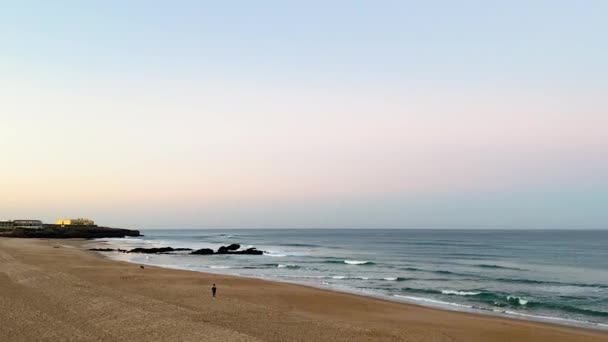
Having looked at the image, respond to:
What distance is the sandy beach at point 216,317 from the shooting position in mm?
14562

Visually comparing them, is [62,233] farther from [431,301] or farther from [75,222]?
[431,301]

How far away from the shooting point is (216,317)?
1755 centimetres

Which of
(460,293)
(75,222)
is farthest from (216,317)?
(75,222)

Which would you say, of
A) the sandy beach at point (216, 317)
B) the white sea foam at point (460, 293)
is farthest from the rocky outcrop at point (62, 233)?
the white sea foam at point (460, 293)

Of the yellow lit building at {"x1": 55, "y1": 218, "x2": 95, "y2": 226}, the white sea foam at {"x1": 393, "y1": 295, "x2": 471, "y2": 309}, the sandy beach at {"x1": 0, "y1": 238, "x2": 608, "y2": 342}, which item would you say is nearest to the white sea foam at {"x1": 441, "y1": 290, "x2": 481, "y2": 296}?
the white sea foam at {"x1": 393, "y1": 295, "x2": 471, "y2": 309}

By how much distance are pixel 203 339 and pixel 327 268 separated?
34053 mm

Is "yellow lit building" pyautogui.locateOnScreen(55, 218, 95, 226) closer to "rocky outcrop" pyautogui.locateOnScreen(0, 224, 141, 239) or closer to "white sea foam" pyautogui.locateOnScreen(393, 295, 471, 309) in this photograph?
"rocky outcrop" pyautogui.locateOnScreen(0, 224, 141, 239)

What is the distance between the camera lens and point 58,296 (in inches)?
789

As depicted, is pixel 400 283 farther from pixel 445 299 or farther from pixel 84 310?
pixel 84 310

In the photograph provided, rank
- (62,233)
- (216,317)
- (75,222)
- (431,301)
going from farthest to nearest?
1. (75,222)
2. (62,233)
3. (431,301)
4. (216,317)

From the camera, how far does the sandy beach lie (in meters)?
14.6

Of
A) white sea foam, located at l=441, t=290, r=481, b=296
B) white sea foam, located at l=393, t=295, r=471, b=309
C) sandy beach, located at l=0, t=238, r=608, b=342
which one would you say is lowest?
white sea foam, located at l=393, t=295, r=471, b=309

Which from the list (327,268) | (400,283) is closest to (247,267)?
(327,268)

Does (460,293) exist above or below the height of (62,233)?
below
